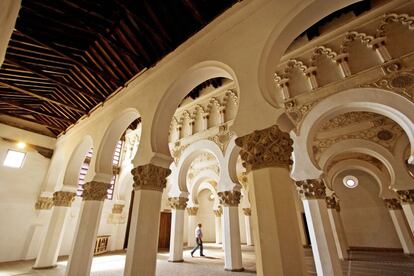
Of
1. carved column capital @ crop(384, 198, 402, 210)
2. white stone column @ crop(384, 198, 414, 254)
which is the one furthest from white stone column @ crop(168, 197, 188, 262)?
white stone column @ crop(384, 198, 414, 254)

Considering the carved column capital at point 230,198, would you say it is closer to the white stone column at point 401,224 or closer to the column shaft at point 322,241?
the column shaft at point 322,241

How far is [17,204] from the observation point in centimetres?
848

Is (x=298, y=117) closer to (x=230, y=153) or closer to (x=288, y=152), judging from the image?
(x=230, y=153)

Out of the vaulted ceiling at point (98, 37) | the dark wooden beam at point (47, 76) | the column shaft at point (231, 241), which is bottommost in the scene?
the column shaft at point (231, 241)

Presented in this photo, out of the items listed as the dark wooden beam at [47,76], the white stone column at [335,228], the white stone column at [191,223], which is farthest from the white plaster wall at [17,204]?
the white stone column at [335,228]

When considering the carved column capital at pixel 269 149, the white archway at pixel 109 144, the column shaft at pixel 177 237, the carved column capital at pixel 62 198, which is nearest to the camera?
the carved column capital at pixel 269 149

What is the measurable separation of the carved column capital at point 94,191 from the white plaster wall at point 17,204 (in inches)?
225

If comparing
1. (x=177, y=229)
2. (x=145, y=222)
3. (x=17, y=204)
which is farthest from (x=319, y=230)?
(x=17, y=204)

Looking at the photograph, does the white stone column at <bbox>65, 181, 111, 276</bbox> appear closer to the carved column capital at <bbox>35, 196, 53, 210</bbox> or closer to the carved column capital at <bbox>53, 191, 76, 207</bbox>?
the carved column capital at <bbox>53, 191, 76, 207</bbox>

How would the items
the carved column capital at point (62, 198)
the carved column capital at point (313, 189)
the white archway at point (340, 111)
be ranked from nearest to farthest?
the white archway at point (340, 111) < the carved column capital at point (313, 189) < the carved column capital at point (62, 198)

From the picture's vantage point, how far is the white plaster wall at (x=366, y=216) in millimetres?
11055

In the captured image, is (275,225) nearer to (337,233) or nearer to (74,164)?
(74,164)

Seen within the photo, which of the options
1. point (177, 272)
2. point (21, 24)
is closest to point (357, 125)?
point (177, 272)

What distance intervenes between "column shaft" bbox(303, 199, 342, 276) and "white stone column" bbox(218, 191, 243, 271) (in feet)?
7.16
